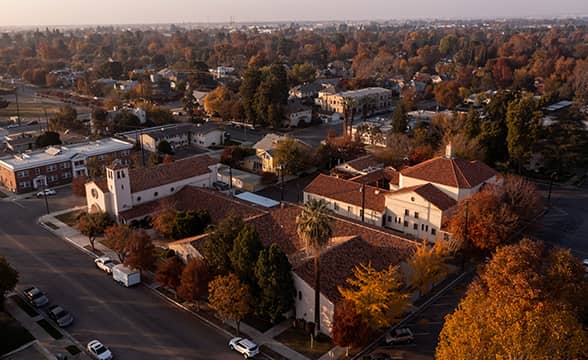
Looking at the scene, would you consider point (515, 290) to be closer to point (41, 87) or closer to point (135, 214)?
point (135, 214)

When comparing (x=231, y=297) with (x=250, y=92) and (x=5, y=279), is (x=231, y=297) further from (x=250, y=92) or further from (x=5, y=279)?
(x=250, y=92)

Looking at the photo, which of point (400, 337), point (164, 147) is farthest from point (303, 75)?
point (400, 337)

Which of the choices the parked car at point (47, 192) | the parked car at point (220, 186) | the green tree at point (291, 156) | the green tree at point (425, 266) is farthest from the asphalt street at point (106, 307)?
the green tree at point (291, 156)

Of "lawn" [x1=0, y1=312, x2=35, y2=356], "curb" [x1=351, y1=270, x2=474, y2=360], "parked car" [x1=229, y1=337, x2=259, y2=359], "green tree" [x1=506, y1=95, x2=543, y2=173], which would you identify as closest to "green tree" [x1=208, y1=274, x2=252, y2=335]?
"parked car" [x1=229, y1=337, x2=259, y2=359]

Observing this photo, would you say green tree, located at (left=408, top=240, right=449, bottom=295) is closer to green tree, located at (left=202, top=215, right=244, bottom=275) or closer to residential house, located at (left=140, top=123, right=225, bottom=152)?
green tree, located at (left=202, top=215, right=244, bottom=275)

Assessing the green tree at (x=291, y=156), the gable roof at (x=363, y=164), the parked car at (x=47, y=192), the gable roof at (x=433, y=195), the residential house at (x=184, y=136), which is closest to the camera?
the gable roof at (x=433, y=195)

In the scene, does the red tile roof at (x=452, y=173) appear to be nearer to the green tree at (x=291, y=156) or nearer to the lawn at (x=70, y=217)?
the green tree at (x=291, y=156)

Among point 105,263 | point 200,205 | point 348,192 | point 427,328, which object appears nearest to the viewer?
point 427,328

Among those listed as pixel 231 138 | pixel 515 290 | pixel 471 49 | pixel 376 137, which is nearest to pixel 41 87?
pixel 231 138
